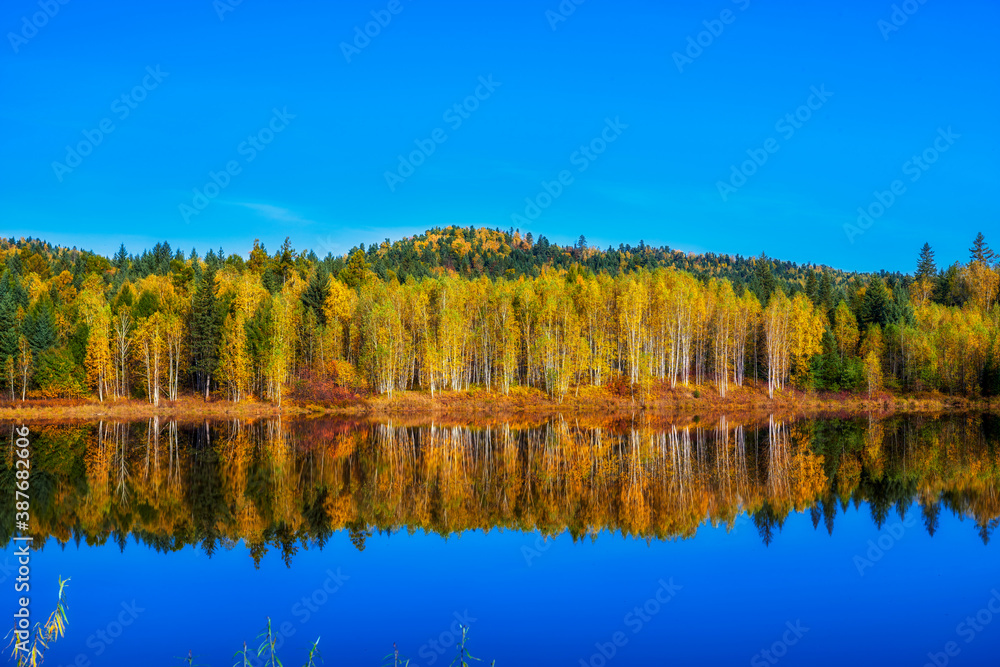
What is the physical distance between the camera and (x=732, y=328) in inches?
2785

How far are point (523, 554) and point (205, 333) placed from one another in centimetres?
4943

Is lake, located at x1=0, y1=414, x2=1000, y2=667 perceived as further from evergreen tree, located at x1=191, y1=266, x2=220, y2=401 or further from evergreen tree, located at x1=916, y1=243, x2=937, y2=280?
evergreen tree, located at x1=916, y1=243, x2=937, y2=280

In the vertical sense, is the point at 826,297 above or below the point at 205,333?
above

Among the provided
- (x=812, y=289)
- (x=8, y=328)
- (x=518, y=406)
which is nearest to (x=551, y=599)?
(x=518, y=406)

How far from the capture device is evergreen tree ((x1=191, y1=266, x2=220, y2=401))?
59.8 meters

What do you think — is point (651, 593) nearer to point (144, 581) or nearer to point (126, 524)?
point (144, 581)

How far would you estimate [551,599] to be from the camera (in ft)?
51.7

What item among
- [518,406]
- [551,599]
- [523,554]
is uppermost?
[518,406]

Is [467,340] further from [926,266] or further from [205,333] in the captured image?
[926,266]

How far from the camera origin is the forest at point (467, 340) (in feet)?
192

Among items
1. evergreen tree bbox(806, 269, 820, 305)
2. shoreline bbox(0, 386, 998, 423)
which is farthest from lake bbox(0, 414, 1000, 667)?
evergreen tree bbox(806, 269, 820, 305)

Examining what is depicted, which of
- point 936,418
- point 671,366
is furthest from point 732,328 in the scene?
A: point 936,418

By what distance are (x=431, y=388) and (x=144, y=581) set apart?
43.8m

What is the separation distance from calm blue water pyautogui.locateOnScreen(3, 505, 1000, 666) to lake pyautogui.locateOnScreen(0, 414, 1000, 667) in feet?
0.21
